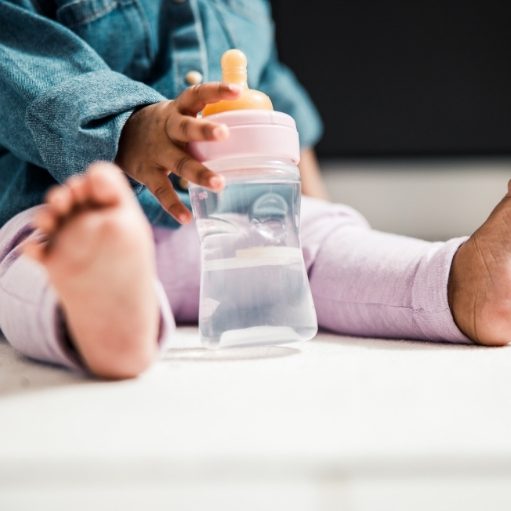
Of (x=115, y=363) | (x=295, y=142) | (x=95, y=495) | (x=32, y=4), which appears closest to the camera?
(x=95, y=495)

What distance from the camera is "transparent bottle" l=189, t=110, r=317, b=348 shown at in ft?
1.99

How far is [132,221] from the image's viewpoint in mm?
414

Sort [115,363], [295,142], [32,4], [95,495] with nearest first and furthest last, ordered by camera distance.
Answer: [95,495] → [115,363] → [295,142] → [32,4]

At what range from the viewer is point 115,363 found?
1.49 ft

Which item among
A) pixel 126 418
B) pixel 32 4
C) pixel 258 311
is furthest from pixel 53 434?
pixel 32 4

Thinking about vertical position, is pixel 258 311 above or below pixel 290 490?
below

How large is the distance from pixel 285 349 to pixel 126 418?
0.73ft

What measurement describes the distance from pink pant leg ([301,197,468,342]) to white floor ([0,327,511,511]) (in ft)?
0.48

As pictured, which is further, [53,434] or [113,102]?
[113,102]

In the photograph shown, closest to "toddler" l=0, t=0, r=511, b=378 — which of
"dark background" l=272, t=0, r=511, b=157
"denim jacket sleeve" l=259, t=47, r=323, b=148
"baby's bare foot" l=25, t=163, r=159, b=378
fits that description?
"baby's bare foot" l=25, t=163, r=159, b=378

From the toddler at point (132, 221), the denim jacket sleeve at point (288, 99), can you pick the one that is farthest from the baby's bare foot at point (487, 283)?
the denim jacket sleeve at point (288, 99)

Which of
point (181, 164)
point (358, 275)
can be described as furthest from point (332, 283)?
point (181, 164)

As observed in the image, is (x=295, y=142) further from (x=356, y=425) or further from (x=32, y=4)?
(x=32, y=4)

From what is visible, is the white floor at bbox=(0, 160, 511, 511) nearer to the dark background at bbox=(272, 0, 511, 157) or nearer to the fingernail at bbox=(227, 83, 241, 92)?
the fingernail at bbox=(227, 83, 241, 92)
